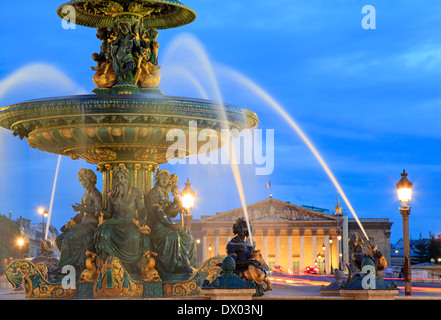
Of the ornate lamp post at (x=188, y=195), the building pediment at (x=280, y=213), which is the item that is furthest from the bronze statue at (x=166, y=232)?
the building pediment at (x=280, y=213)

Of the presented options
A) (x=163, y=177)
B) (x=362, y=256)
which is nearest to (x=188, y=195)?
(x=163, y=177)

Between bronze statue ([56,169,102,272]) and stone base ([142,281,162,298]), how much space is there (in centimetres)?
93

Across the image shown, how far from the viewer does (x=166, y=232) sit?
1174 cm

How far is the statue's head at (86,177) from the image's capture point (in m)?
11.8

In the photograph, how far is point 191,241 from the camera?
39.5 ft

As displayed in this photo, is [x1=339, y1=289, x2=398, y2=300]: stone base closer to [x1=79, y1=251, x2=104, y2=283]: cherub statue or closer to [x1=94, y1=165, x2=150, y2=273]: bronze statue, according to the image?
[x1=94, y1=165, x2=150, y2=273]: bronze statue

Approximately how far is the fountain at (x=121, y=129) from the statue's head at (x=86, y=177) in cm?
25

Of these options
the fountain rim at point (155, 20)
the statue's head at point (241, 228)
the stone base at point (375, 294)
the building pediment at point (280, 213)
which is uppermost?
the building pediment at point (280, 213)

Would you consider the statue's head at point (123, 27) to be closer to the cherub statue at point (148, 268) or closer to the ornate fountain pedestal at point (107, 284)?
the cherub statue at point (148, 268)

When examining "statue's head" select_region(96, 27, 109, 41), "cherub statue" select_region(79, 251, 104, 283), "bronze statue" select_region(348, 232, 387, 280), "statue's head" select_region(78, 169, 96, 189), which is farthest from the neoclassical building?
"bronze statue" select_region(348, 232, 387, 280)

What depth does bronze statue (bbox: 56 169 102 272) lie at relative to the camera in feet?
37.8

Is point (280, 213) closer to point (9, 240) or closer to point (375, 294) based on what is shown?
point (9, 240)
